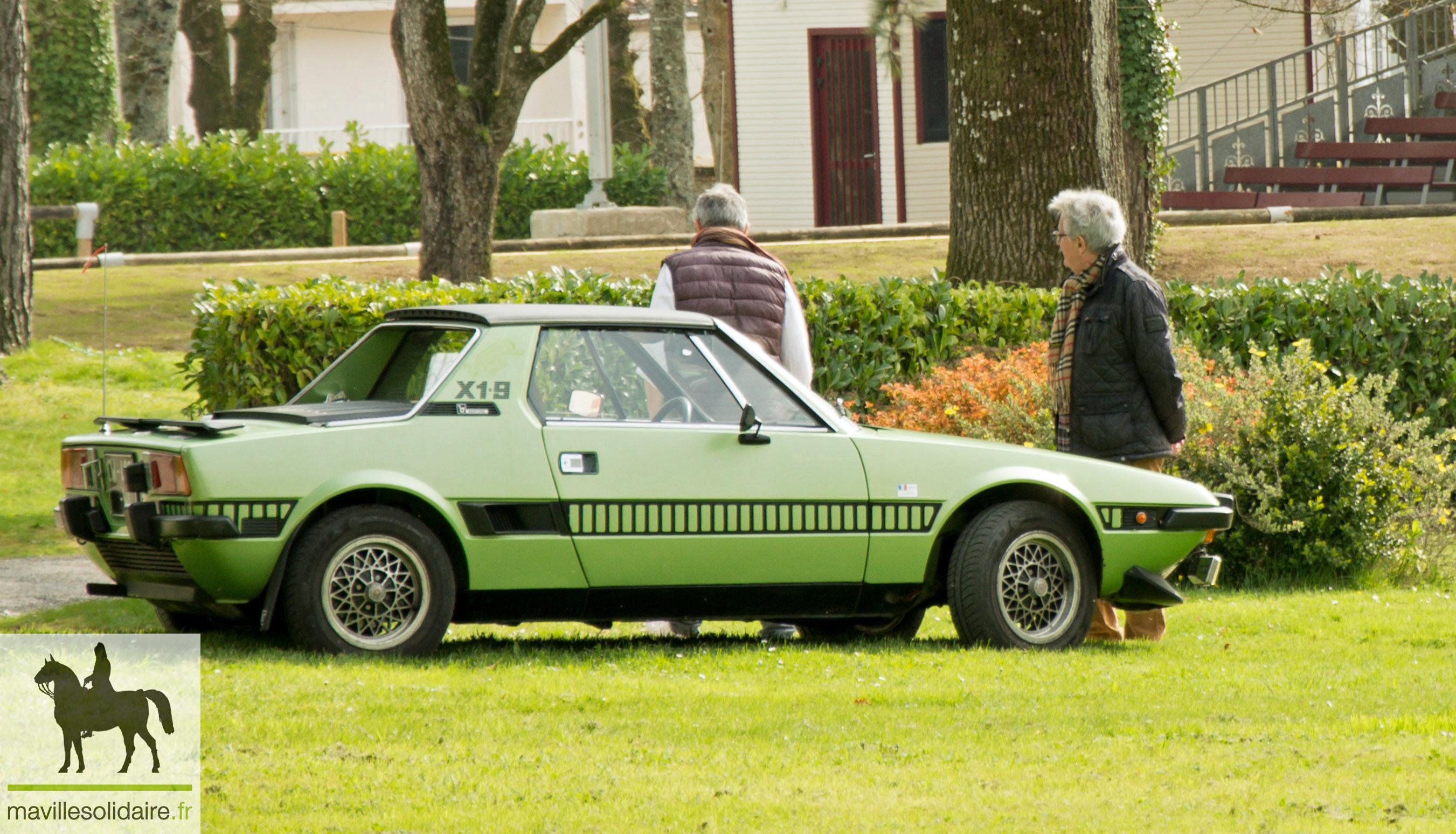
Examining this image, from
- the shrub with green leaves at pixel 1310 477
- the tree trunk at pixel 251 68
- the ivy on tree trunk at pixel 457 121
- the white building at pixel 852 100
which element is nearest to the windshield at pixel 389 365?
the shrub with green leaves at pixel 1310 477

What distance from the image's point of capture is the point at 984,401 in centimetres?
955

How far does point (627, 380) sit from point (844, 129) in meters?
21.2

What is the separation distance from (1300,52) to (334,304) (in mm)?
17792

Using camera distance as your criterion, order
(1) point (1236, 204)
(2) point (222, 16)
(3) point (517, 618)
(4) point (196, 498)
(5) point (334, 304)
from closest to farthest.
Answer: (4) point (196, 498), (3) point (517, 618), (5) point (334, 304), (1) point (1236, 204), (2) point (222, 16)

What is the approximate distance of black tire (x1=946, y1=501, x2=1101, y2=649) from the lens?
681cm

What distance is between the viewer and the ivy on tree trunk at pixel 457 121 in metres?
14.2

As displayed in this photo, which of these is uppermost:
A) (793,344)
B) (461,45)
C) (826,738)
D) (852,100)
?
(461,45)

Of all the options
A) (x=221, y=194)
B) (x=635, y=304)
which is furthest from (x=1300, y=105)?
(x=635, y=304)

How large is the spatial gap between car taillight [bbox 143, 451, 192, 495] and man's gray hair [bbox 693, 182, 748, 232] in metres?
2.73

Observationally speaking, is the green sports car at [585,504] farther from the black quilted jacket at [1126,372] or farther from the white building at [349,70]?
the white building at [349,70]

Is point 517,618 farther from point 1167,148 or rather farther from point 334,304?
point 1167,148

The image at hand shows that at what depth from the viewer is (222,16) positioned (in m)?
34.9

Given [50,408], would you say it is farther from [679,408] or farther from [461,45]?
[461,45]

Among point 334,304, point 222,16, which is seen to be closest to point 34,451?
point 334,304
